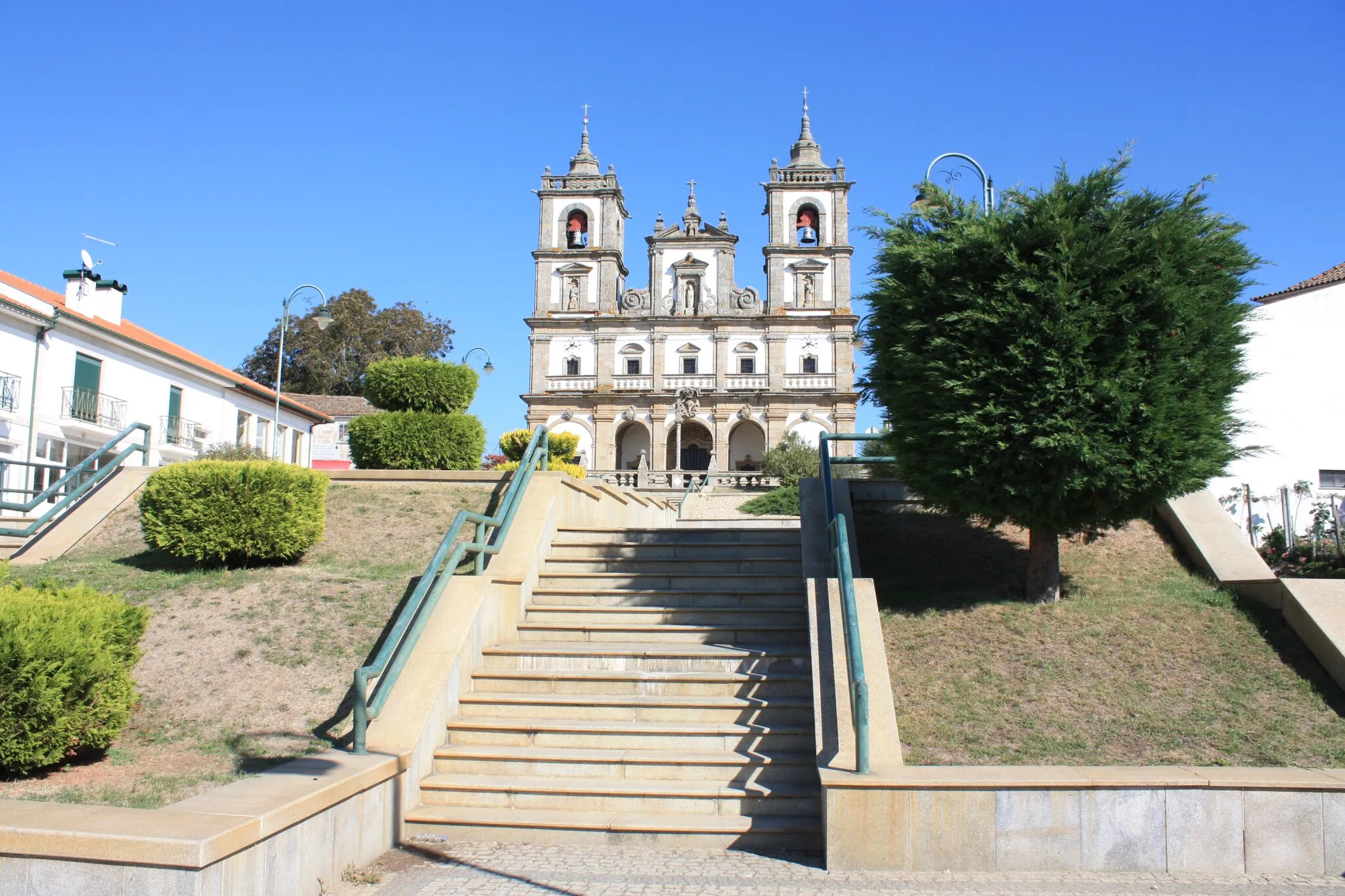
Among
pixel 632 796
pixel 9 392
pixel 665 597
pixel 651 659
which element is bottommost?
pixel 632 796

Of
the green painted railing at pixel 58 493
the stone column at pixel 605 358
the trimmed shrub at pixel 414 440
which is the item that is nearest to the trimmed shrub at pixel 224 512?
the green painted railing at pixel 58 493

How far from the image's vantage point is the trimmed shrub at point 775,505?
20.6 m

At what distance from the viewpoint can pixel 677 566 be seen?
9422mm

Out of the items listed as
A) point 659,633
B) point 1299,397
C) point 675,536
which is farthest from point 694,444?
point 659,633

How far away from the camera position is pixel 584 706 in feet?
23.5

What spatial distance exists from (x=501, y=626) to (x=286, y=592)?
2.37 m

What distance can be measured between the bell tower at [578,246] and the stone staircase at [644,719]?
155 ft

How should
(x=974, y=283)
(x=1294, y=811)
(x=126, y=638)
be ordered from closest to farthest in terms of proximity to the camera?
(x=1294, y=811), (x=126, y=638), (x=974, y=283)

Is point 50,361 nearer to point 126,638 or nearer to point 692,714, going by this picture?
point 126,638

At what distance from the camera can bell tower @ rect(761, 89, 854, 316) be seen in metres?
54.3

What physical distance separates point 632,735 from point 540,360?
49.4 m

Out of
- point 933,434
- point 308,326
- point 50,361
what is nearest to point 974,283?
point 933,434

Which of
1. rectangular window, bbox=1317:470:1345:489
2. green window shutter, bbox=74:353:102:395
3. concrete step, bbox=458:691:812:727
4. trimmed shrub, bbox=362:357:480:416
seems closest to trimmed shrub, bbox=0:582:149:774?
concrete step, bbox=458:691:812:727

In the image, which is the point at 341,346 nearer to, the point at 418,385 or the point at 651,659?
the point at 418,385
